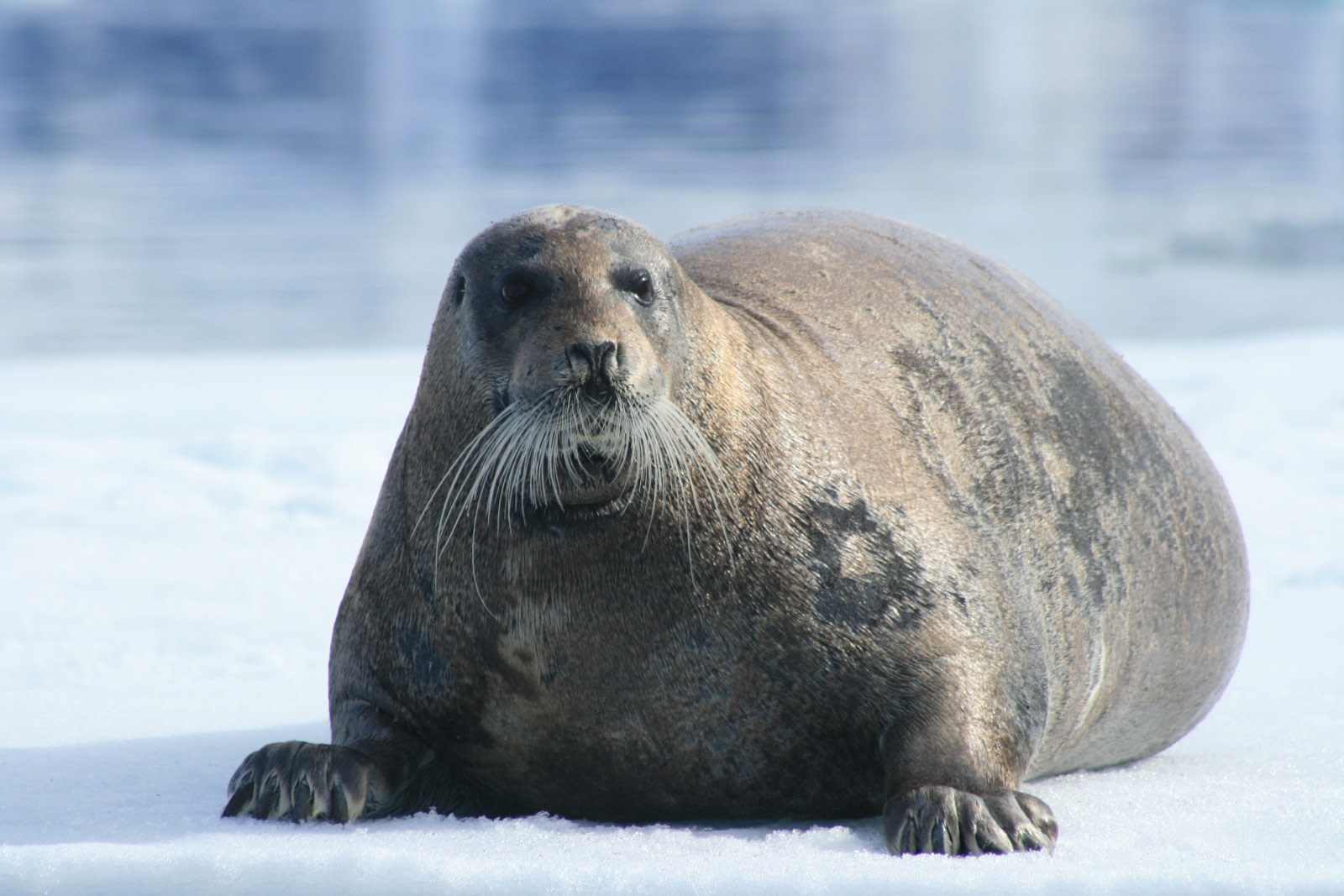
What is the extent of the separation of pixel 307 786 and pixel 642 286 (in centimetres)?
122

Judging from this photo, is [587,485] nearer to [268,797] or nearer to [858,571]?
[858,571]

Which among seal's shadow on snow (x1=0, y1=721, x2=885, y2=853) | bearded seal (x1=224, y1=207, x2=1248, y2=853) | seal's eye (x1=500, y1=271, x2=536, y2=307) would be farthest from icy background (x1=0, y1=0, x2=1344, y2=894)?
seal's eye (x1=500, y1=271, x2=536, y2=307)

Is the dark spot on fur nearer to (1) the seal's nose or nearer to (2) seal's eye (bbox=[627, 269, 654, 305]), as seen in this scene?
(2) seal's eye (bbox=[627, 269, 654, 305])

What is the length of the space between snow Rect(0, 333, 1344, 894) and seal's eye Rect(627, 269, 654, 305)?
1.06m

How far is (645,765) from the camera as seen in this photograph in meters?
3.72

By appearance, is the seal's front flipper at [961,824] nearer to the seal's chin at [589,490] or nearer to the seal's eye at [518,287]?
the seal's chin at [589,490]

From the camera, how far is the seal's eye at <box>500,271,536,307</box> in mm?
3621

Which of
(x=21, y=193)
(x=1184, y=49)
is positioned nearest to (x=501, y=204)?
(x=21, y=193)

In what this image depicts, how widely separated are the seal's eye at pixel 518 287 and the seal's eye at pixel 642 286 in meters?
0.20

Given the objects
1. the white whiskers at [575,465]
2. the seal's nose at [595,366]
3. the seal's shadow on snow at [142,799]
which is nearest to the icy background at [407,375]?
the seal's shadow on snow at [142,799]

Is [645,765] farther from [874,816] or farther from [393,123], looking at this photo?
[393,123]

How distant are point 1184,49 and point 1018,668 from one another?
2061 inches

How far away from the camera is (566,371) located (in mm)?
3367

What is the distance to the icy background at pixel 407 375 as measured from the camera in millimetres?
3432
